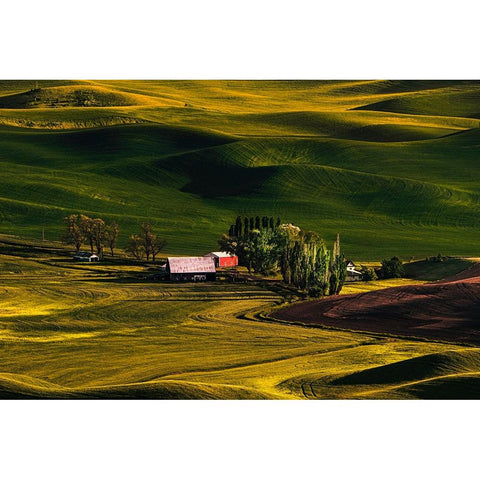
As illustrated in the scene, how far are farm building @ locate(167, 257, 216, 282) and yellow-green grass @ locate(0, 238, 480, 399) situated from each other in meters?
2.57

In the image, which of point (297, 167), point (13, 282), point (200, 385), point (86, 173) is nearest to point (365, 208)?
point (297, 167)

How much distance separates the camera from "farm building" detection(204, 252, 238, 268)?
119812mm

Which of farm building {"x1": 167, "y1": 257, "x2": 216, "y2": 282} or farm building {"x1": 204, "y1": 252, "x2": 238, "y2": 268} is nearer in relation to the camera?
farm building {"x1": 167, "y1": 257, "x2": 216, "y2": 282}

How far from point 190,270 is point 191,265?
68cm

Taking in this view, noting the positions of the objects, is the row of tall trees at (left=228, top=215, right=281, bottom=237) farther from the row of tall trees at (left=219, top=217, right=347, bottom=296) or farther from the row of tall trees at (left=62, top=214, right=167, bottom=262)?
the row of tall trees at (left=62, top=214, right=167, bottom=262)

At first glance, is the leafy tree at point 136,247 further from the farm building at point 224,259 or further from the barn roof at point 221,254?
the barn roof at point 221,254

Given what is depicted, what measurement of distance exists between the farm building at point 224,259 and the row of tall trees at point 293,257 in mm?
875

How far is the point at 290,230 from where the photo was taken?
383 feet

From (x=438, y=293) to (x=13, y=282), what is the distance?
143ft

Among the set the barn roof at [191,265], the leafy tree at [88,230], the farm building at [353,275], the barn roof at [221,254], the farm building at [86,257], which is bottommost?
the farm building at [353,275]

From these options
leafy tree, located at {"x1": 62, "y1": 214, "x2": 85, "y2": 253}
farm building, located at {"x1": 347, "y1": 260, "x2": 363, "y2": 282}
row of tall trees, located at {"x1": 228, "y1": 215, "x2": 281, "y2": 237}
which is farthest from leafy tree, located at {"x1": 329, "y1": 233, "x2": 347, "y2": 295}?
leafy tree, located at {"x1": 62, "y1": 214, "x2": 85, "y2": 253}

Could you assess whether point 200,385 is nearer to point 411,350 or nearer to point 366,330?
point 411,350

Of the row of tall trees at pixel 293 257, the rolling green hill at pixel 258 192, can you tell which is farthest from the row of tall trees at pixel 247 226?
the rolling green hill at pixel 258 192

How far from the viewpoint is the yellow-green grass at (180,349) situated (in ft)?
185
